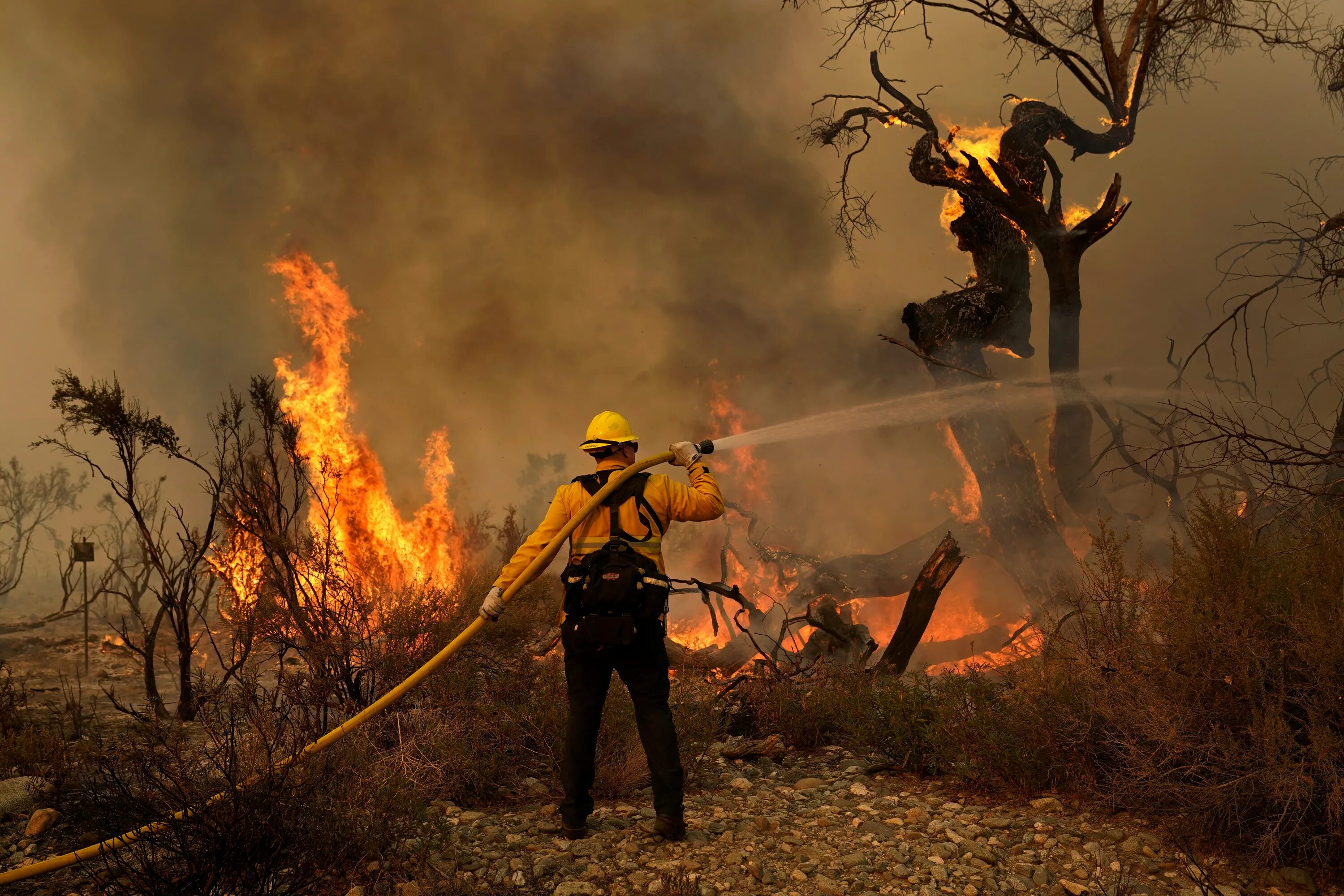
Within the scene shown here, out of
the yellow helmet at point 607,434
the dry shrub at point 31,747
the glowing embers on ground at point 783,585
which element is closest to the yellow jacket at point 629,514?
the yellow helmet at point 607,434

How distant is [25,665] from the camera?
42.5 ft

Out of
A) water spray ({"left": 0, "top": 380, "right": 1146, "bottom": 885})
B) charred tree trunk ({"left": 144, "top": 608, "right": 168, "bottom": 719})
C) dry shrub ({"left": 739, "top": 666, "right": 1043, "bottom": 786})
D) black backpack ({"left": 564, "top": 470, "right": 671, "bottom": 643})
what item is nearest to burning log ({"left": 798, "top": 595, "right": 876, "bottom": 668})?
dry shrub ({"left": 739, "top": 666, "right": 1043, "bottom": 786})

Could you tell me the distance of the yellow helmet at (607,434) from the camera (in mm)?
4738

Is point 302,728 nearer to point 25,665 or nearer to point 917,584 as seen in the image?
point 917,584

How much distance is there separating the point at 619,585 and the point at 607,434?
988mm

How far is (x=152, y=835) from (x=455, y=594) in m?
3.80

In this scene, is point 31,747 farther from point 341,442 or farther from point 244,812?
point 341,442

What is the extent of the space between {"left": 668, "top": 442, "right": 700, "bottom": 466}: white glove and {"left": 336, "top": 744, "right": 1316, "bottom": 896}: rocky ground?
81.3 inches

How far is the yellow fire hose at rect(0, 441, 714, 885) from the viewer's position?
3336 mm

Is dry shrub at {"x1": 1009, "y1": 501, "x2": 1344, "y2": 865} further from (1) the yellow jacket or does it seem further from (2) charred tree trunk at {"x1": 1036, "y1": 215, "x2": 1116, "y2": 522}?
(2) charred tree trunk at {"x1": 1036, "y1": 215, "x2": 1116, "y2": 522}

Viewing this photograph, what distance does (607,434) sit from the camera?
15.6 ft

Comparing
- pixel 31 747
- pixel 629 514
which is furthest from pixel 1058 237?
pixel 31 747

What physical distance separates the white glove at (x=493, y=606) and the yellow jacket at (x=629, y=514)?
72 mm

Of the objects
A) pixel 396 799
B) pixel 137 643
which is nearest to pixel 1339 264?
pixel 396 799
